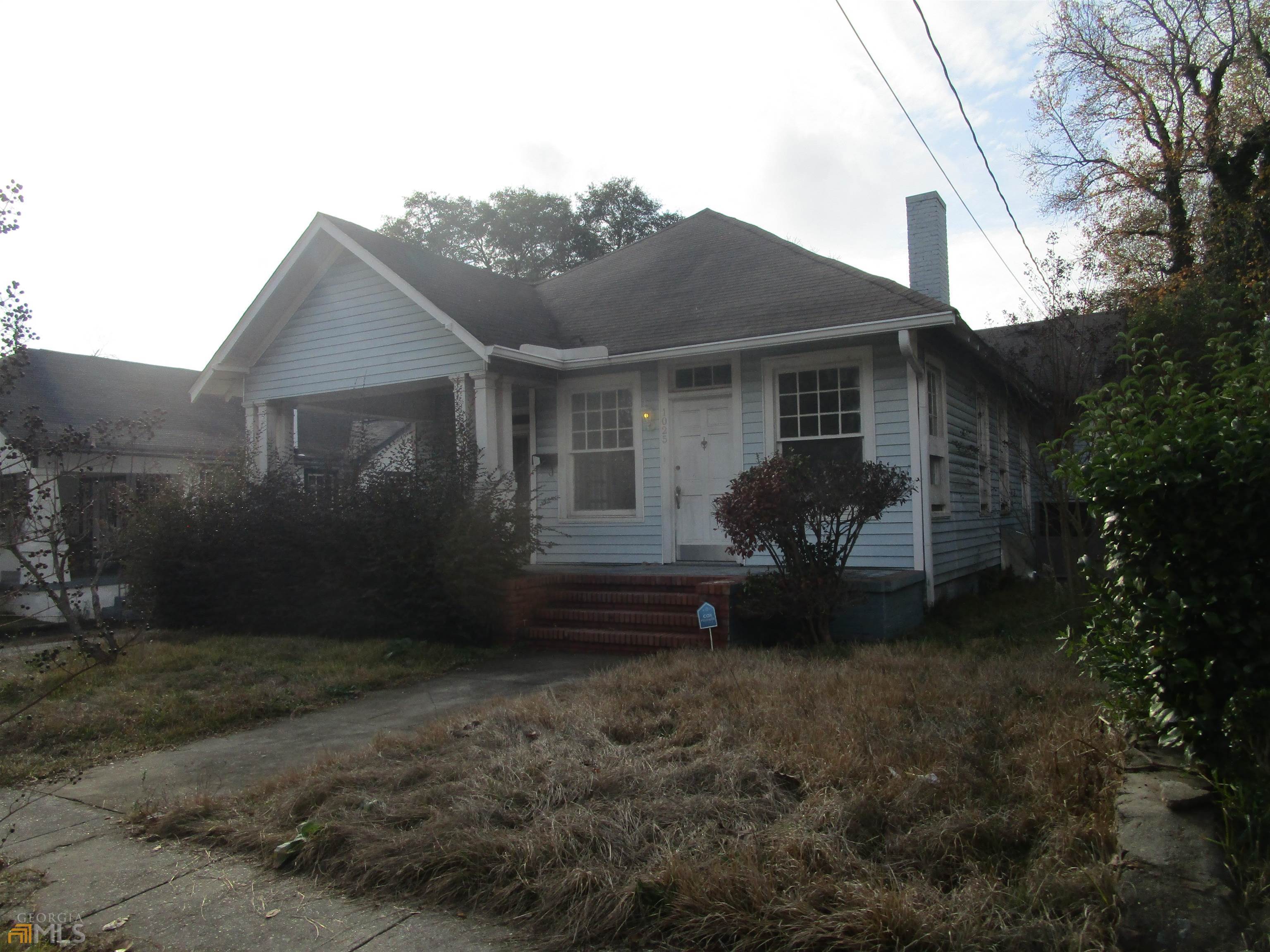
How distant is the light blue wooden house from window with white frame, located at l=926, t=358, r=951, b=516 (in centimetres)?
4

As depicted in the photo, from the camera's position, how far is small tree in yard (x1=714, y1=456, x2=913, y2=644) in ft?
24.6

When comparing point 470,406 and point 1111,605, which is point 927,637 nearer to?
point 1111,605

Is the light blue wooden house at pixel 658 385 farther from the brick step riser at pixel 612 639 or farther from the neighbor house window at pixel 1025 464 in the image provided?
the neighbor house window at pixel 1025 464

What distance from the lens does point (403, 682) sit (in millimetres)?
7480

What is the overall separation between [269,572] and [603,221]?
27814mm

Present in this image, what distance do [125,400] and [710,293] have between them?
13.2 metres

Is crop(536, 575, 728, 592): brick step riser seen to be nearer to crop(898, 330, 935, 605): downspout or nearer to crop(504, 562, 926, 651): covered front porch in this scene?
crop(504, 562, 926, 651): covered front porch

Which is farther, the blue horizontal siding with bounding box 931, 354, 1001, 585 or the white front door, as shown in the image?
the blue horizontal siding with bounding box 931, 354, 1001, 585

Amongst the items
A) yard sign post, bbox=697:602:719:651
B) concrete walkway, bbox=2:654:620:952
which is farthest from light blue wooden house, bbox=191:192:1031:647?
concrete walkway, bbox=2:654:620:952

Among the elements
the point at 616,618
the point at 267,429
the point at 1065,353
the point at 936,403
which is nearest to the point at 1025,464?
the point at 1065,353

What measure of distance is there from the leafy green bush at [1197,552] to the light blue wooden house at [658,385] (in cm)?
487

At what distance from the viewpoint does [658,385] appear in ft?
36.5

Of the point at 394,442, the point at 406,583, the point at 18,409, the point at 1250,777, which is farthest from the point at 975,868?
the point at 18,409

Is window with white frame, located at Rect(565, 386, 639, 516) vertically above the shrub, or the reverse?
window with white frame, located at Rect(565, 386, 639, 516)
